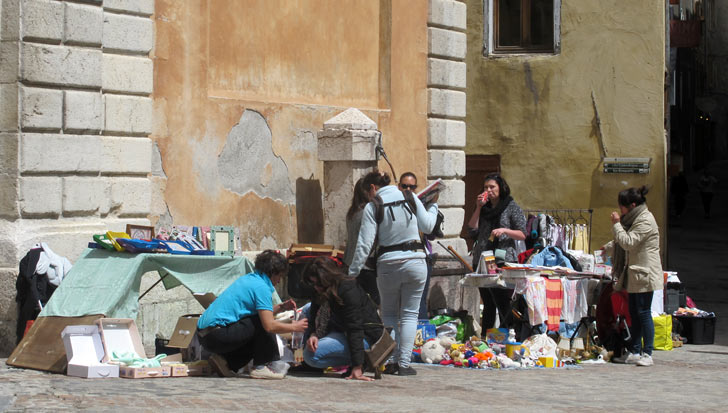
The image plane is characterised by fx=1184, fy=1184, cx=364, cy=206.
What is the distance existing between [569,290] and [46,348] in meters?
5.04

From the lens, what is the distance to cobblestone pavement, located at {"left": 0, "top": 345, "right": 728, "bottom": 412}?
25.3 feet

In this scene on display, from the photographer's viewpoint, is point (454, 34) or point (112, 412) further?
point (454, 34)

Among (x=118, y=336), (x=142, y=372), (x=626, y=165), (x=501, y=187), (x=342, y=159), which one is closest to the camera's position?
(x=142, y=372)

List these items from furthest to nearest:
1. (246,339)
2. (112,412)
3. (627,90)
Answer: (627,90)
(246,339)
(112,412)

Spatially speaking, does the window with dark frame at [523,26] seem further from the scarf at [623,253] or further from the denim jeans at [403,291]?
the denim jeans at [403,291]

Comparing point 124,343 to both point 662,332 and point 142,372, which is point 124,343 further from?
point 662,332

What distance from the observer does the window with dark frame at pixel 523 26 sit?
21.0m

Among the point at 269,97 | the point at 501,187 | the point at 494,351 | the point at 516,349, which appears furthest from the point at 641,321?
the point at 269,97

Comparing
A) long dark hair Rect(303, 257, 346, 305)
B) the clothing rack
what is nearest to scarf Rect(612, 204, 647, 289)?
long dark hair Rect(303, 257, 346, 305)

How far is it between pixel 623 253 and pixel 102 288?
4956 millimetres

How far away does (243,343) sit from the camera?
9.03m

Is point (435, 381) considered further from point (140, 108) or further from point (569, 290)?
point (140, 108)

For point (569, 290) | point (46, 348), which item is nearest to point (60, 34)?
point (46, 348)

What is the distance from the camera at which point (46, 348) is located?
9.19 m
